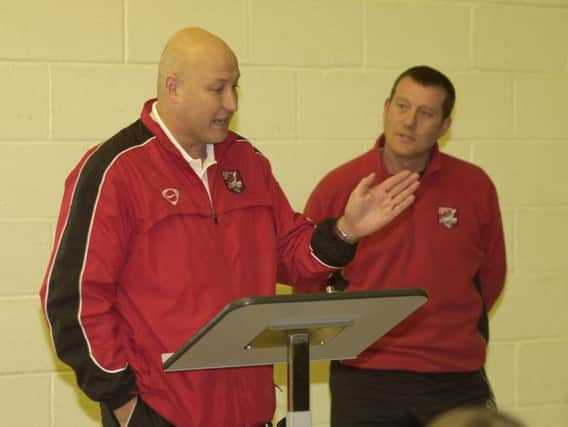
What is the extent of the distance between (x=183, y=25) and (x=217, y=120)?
3.10ft

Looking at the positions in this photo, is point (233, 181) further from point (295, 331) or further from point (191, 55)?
point (295, 331)

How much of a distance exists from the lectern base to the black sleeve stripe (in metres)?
0.51

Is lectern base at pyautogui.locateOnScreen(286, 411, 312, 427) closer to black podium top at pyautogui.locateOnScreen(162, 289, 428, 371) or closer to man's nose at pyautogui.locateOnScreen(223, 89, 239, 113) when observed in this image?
black podium top at pyautogui.locateOnScreen(162, 289, 428, 371)

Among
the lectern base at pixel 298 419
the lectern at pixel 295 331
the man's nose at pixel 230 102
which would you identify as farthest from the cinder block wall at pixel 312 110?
the lectern base at pixel 298 419

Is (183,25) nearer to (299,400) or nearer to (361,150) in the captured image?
(361,150)

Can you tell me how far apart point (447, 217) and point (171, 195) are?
1.20m

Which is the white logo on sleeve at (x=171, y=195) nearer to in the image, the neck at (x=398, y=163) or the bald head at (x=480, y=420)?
the neck at (x=398, y=163)

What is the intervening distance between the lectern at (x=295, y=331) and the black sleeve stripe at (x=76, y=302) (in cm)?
34

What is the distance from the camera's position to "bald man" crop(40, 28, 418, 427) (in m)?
2.33

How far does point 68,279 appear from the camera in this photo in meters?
2.32

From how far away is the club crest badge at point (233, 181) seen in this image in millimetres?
2525

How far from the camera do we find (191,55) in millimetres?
2508

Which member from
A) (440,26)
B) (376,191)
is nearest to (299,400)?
(376,191)

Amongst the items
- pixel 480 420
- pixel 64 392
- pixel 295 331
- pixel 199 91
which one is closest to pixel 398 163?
pixel 199 91
